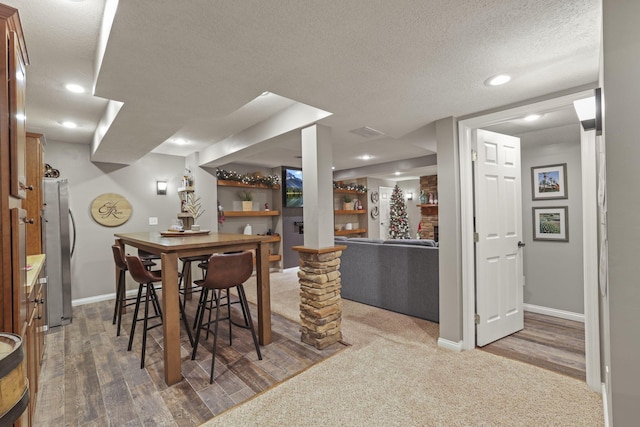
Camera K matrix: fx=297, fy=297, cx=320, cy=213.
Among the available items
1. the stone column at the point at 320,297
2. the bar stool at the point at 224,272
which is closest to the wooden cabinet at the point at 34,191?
the bar stool at the point at 224,272

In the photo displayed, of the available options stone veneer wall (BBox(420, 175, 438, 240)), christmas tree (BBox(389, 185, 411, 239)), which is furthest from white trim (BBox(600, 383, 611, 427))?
christmas tree (BBox(389, 185, 411, 239))

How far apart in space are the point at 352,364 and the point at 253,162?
459 cm

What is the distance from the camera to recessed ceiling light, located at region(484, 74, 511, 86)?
6.52 feet

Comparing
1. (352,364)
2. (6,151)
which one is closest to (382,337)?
(352,364)

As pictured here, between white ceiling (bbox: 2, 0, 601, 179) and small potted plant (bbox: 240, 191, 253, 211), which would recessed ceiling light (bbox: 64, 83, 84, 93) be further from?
small potted plant (bbox: 240, 191, 253, 211)

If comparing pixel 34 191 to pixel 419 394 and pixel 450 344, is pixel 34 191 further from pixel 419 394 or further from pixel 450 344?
pixel 450 344

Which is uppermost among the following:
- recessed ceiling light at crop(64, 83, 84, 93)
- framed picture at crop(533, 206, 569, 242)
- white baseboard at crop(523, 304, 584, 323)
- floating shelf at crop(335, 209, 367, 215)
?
recessed ceiling light at crop(64, 83, 84, 93)

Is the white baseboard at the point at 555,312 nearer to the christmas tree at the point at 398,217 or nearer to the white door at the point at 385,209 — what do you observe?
the christmas tree at the point at 398,217

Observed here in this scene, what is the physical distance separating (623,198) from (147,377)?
312 cm

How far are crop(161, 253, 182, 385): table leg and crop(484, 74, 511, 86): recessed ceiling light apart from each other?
2629 millimetres

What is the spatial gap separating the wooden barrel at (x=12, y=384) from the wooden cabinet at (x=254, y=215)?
4.85 m

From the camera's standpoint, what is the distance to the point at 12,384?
2.32 feet

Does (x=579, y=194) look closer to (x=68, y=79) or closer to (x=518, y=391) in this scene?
(x=518, y=391)

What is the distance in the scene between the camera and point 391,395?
2.08 metres
